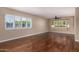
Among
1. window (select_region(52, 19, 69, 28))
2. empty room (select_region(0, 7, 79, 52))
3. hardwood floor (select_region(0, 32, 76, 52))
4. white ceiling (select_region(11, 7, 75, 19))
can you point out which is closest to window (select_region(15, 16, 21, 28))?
empty room (select_region(0, 7, 79, 52))

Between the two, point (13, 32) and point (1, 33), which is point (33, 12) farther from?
point (1, 33)

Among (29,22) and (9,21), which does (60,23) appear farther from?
(9,21)

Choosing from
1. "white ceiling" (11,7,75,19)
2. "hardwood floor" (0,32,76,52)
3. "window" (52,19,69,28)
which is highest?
"white ceiling" (11,7,75,19)

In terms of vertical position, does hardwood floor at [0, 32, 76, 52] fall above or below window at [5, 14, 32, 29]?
below

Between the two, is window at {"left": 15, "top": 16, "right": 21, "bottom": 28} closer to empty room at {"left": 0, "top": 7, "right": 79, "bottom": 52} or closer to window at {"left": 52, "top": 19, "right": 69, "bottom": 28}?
empty room at {"left": 0, "top": 7, "right": 79, "bottom": 52}

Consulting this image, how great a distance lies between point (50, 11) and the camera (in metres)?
2.10

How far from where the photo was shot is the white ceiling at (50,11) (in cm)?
204

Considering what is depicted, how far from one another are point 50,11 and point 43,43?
696 millimetres

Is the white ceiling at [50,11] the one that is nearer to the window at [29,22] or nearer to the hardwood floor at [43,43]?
the window at [29,22]

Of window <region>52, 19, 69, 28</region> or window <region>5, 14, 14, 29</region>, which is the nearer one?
window <region>5, 14, 14, 29</region>

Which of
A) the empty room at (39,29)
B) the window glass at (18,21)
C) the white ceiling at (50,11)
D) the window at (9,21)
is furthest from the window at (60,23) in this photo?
the window at (9,21)

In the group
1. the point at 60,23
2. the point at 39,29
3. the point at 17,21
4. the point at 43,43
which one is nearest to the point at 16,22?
the point at 17,21

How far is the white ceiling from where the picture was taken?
2.04 m
